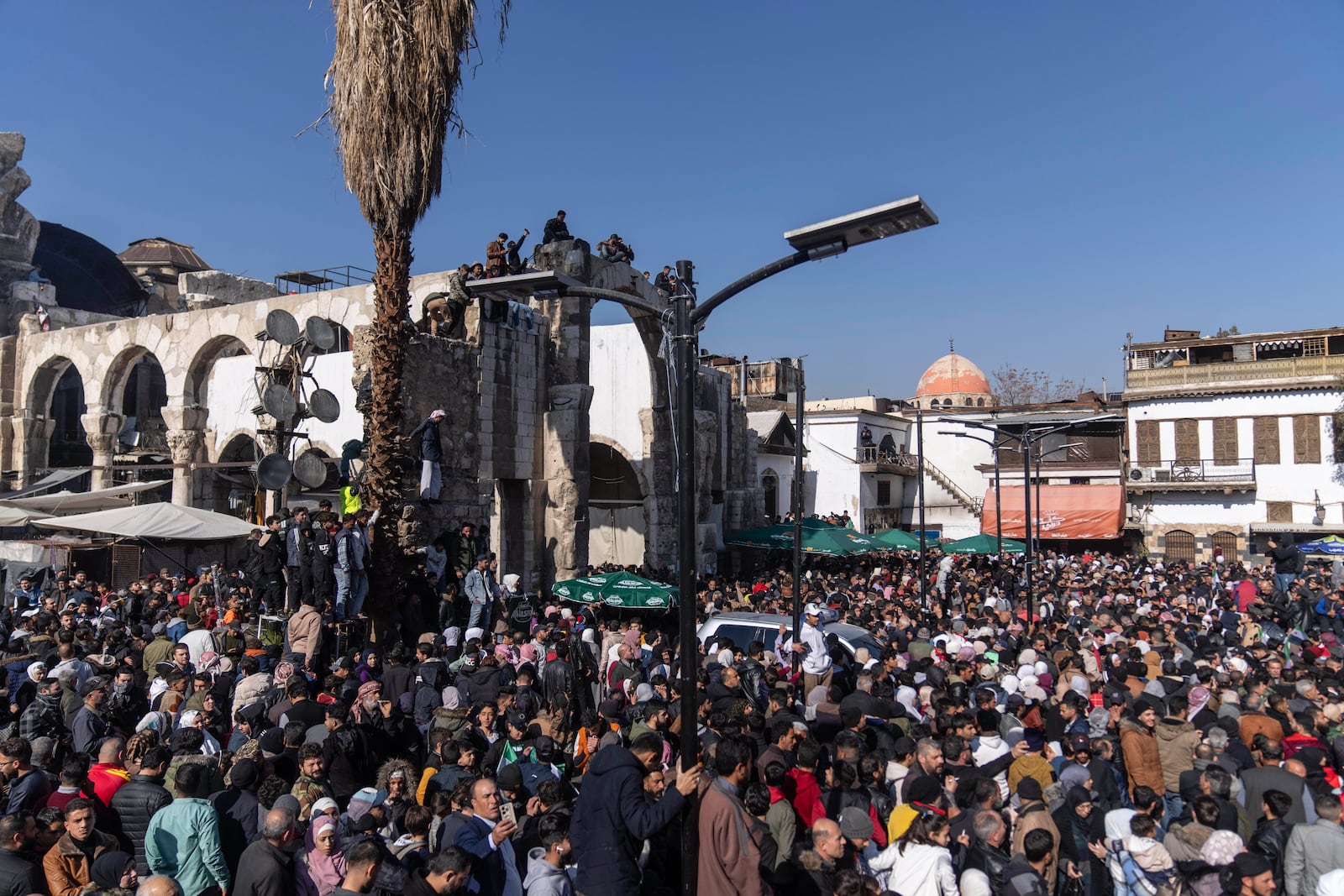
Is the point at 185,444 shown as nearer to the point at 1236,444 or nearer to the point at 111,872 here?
the point at 111,872

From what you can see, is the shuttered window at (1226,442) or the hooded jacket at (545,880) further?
the shuttered window at (1226,442)

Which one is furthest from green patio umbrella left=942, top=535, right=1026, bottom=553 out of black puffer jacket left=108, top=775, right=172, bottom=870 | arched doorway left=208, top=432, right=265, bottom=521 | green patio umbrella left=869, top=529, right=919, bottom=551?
black puffer jacket left=108, top=775, right=172, bottom=870

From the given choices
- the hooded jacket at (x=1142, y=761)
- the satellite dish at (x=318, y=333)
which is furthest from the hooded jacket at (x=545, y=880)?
the satellite dish at (x=318, y=333)

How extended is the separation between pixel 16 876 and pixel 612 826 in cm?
290

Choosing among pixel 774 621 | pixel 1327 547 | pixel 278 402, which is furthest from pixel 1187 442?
pixel 278 402

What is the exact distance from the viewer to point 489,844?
4848 mm

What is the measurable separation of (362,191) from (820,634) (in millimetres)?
7752

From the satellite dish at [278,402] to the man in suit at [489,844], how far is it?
36.7 feet

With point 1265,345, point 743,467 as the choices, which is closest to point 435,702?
point 743,467

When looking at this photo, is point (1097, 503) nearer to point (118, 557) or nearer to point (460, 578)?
point (460, 578)

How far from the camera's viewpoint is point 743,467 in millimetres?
30234

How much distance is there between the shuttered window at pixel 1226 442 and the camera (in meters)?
32.5

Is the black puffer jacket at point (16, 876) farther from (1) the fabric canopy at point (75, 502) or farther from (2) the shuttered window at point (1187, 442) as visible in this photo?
(2) the shuttered window at point (1187, 442)

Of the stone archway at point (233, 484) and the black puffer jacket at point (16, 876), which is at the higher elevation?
the stone archway at point (233, 484)
